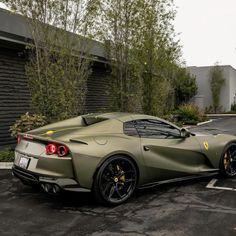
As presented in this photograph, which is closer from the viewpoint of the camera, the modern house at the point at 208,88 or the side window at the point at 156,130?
the side window at the point at 156,130

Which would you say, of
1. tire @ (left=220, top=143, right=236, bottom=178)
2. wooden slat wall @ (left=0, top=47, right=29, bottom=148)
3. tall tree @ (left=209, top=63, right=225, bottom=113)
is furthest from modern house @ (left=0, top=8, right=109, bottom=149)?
tall tree @ (left=209, top=63, right=225, bottom=113)

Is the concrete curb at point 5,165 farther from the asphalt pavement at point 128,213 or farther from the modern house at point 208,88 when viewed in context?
the modern house at point 208,88

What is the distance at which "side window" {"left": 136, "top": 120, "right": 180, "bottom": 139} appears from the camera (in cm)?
540

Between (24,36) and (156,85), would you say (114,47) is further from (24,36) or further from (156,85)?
(24,36)

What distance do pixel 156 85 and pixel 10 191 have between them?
857cm

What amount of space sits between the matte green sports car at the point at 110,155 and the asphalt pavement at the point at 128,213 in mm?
259

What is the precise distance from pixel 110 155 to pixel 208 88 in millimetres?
31380

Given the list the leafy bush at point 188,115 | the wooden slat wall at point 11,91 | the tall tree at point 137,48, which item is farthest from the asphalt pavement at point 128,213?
the leafy bush at point 188,115

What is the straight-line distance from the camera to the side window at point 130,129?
17.1ft

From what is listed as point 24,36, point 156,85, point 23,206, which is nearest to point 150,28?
point 156,85

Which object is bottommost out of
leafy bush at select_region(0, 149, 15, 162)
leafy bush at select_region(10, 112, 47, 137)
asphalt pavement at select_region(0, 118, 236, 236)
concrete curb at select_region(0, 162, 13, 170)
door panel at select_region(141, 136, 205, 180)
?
asphalt pavement at select_region(0, 118, 236, 236)

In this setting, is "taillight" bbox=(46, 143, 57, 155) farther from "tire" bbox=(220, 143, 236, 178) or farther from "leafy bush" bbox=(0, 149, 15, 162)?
"leafy bush" bbox=(0, 149, 15, 162)

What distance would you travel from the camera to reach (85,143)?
4648 mm

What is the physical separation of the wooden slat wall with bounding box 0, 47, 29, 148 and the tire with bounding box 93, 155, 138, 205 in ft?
20.2
